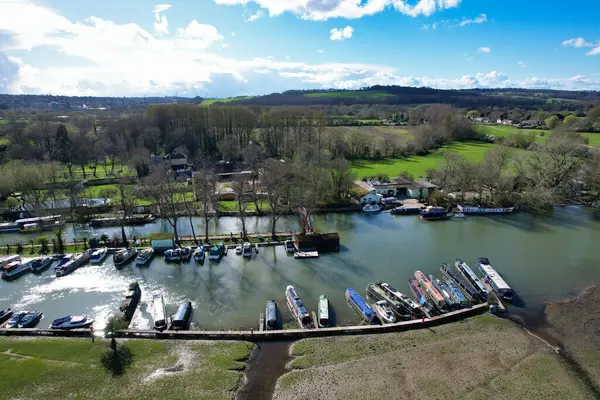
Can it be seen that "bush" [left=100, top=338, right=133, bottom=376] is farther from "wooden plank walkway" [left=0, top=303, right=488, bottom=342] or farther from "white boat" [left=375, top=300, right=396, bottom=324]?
"white boat" [left=375, top=300, right=396, bottom=324]

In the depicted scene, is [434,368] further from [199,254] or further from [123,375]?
[199,254]

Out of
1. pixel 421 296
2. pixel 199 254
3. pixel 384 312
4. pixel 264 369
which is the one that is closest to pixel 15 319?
pixel 199 254

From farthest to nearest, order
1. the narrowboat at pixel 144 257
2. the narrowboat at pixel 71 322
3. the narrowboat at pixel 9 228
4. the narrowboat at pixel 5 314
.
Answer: the narrowboat at pixel 9 228 → the narrowboat at pixel 144 257 → the narrowboat at pixel 5 314 → the narrowboat at pixel 71 322

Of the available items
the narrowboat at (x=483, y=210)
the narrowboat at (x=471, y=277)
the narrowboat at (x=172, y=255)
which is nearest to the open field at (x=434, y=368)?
the narrowboat at (x=471, y=277)

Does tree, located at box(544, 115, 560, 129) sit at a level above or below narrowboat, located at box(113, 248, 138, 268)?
above

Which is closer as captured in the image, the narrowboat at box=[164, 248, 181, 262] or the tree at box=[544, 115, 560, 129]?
the narrowboat at box=[164, 248, 181, 262]

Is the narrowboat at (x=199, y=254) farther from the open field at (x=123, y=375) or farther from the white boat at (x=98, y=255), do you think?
the open field at (x=123, y=375)

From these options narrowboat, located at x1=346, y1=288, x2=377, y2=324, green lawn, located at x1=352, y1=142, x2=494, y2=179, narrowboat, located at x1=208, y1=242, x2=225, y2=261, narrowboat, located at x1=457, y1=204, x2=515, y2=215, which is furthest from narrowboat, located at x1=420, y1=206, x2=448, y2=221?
narrowboat, located at x1=208, y1=242, x2=225, y2=261
